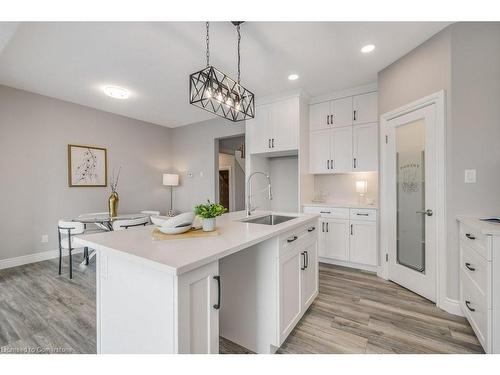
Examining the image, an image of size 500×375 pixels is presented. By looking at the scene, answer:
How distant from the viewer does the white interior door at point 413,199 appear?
2.27 metres

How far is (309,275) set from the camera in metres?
2.09

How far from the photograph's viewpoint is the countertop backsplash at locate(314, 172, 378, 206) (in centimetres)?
346

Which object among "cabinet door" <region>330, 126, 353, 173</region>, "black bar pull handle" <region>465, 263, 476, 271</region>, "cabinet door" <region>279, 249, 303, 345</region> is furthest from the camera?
"cabinet door" <region>330, 126, 353, 173</region>

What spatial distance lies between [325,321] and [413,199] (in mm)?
1650

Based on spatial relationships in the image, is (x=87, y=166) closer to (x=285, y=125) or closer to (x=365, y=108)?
(x=285, y=125)

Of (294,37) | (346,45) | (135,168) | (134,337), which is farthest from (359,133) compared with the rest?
(135,168)

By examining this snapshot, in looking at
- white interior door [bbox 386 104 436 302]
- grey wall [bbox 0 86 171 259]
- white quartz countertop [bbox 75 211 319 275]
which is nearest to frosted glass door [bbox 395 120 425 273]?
white interior door [bbox 386 104 436 302]

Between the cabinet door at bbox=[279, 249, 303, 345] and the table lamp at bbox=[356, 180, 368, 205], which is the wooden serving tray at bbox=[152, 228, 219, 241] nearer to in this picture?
the cabinet door at bbox=[279, 249, 303, 345]

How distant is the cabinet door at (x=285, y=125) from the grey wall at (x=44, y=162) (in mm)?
3106

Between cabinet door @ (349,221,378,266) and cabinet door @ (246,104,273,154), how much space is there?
1826 millimetres

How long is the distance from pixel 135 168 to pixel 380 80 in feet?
15.3

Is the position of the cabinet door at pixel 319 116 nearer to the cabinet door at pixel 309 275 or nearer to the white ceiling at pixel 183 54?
the white ceiling at pixel 183 54

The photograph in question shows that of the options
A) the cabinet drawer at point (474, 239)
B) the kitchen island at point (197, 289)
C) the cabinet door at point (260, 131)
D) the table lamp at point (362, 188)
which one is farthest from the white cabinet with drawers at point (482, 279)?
the cabinet door at point (260, 131)

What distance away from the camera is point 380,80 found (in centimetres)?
289
